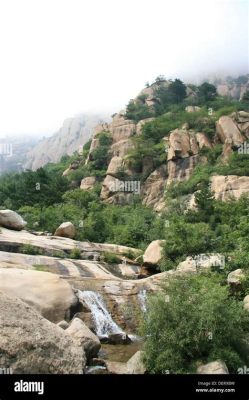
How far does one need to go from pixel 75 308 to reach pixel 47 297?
1104mm

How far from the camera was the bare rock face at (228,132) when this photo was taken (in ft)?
137

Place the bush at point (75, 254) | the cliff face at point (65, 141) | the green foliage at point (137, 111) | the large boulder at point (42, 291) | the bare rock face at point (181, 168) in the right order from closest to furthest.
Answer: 1. the large boulder at point (42, 291)
2. the bush at point (75, 254)
3. the bare rock face at point (181, 168)
4. the green foliage at point (137, 111)
5. the cliff face at point (65, 141)

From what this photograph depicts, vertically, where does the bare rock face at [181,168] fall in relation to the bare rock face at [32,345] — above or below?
below

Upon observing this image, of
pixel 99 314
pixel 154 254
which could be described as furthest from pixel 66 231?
pixel 99 314

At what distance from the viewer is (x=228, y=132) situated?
42.8 meters

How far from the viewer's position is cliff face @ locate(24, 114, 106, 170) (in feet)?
413

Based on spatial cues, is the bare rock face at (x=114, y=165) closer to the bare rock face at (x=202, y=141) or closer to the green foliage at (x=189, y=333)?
the bare rock face at (x=202, y=141)

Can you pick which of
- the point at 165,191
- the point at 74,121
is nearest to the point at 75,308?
the point at 165,191

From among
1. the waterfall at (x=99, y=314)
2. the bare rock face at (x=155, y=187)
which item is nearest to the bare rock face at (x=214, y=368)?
the waterfall at (x=99, y=314)

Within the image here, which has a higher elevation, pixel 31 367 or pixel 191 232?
pixel 31 367

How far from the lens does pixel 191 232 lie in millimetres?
21891

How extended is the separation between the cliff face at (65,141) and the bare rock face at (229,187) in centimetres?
8900

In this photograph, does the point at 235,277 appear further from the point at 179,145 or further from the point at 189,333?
the point at 179,145
